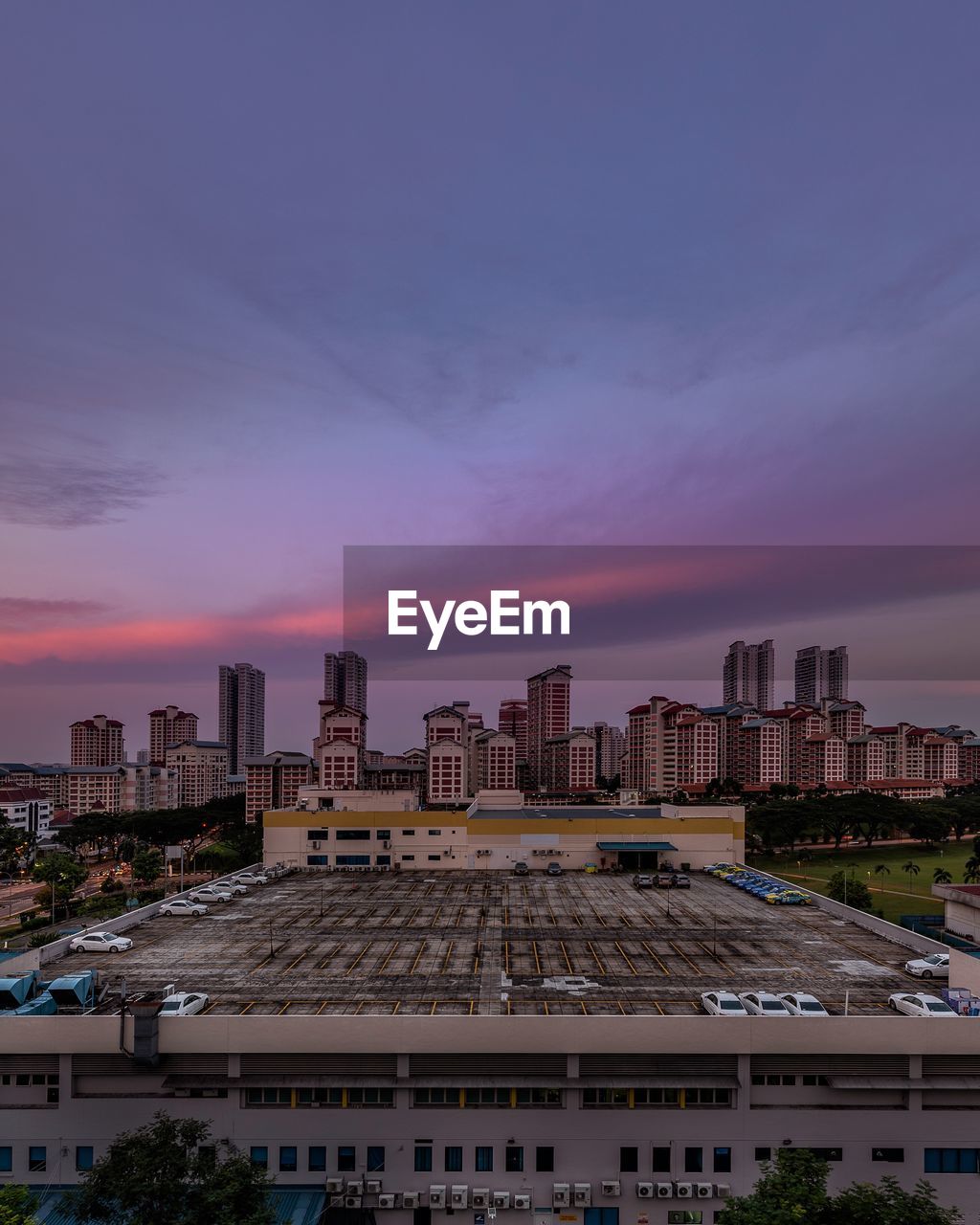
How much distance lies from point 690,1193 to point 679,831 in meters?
23.7

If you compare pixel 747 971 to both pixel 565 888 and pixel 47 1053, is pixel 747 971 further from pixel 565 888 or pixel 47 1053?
pixel 47 1053

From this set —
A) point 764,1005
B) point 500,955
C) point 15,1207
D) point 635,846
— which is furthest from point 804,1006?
point 635,846

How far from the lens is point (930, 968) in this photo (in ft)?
62.3

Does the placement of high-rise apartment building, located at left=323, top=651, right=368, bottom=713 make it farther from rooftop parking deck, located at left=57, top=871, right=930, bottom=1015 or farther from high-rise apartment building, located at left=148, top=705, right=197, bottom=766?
rooftop parking deck, located at left=57, top=871, right=930, bottom=1015

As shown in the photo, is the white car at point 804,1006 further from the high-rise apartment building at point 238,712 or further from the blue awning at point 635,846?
the high-rise apartment building at point 238,712

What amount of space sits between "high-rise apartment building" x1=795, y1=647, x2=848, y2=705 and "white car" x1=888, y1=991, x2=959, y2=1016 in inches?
6112

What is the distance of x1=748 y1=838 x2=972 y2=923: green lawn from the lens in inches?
1609

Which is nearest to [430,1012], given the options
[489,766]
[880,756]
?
[489,766]

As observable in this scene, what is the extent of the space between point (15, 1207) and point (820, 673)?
17449 centimetres

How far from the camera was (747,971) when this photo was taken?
19375 millimetres

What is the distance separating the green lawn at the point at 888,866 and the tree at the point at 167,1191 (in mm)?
32910

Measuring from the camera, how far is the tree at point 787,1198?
35.6ft

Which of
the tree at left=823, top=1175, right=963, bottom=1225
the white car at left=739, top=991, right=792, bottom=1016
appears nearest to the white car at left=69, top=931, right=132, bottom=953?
the white car at left=739, top=991, right=792, bottom=1016

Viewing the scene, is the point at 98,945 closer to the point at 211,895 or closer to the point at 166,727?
the point at 211,895
